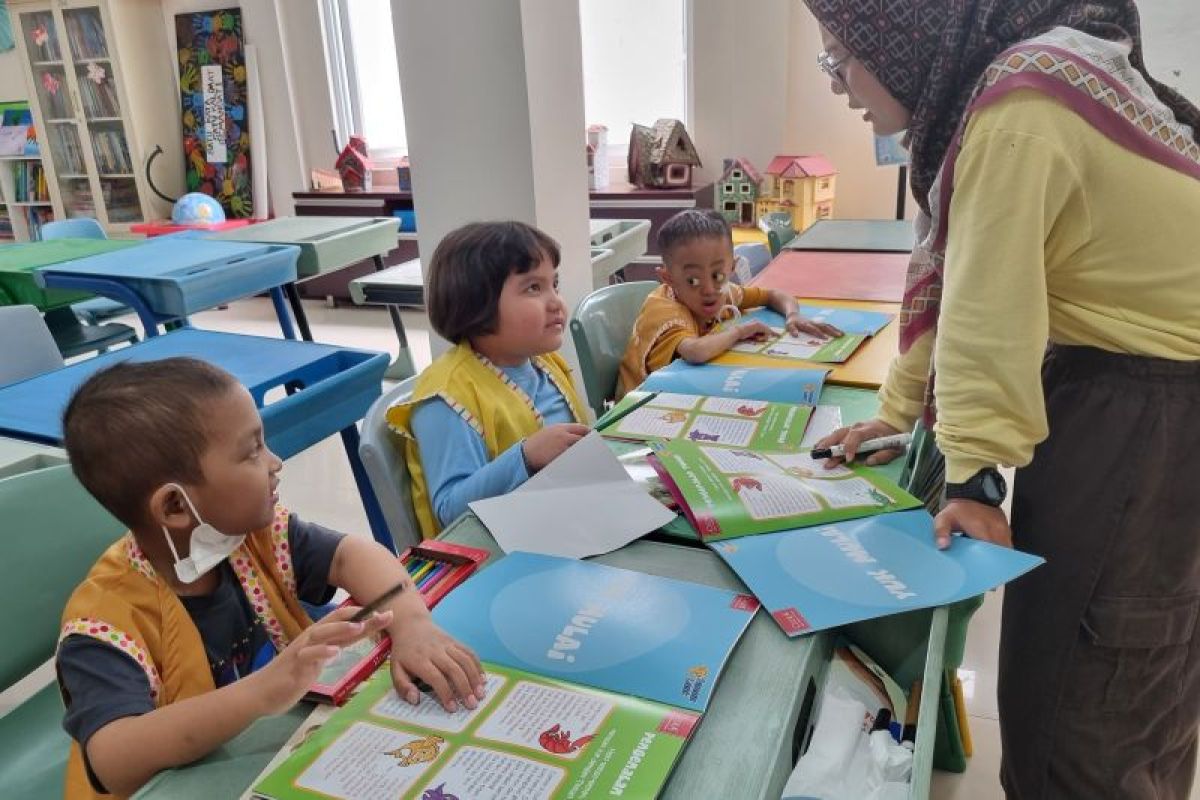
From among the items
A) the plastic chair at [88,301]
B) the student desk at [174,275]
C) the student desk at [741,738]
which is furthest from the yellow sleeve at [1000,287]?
the plastic chair at [88,301]

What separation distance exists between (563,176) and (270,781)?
1.89 m

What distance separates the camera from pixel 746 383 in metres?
1.47

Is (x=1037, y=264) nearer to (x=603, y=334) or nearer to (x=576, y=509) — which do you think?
(x=576, y=509)

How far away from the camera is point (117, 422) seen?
816 mm

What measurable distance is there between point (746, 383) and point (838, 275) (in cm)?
106

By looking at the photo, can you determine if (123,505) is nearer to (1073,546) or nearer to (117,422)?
(117,422)

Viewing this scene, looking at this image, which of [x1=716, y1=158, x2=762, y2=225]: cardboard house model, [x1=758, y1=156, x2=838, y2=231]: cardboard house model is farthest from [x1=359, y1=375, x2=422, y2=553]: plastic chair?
[x1=716, y1=158, x2=762, y2=225]: cardboard house model

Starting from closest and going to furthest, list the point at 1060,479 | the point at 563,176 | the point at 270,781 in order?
1. the point at 270,781
2. the point at 1060,479
3. the point at 563,176

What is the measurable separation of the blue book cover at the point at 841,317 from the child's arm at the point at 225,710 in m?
1.38

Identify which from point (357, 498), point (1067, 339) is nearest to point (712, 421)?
point (1067, 339)

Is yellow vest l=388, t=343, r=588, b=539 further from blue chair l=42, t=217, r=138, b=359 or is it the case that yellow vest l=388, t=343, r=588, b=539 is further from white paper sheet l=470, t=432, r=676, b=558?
blue chair l=42, t=217, r=138, b=359

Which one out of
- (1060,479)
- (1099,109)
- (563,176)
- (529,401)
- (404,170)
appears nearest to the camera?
(1099,109)

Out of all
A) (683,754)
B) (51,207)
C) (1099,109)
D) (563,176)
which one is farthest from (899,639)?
(51,207)

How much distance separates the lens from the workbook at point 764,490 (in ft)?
3.17
